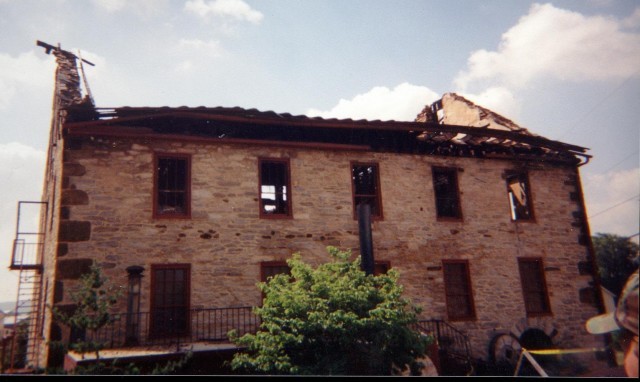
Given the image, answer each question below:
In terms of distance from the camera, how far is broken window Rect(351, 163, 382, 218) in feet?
37.5

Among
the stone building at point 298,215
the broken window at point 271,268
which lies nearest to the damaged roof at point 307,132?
the stone building at point 298,215

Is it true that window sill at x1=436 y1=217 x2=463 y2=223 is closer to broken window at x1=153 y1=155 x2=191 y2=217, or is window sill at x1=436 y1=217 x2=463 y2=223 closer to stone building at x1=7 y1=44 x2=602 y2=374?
stone building at x1=7 y1=44 x2=602 y2=374

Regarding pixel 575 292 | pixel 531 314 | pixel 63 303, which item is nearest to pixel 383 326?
pixel 63 303

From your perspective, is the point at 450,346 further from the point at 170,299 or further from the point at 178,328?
the point at 170,299

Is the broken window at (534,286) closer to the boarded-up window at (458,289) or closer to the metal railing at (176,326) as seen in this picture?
the boarded-up window at (458,289)

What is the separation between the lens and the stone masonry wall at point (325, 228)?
925 centimetres

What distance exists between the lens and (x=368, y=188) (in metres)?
12.0

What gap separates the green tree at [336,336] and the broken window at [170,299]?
3.03 metres

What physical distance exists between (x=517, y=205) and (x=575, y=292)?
321 cm

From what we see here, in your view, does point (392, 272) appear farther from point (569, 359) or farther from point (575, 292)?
point (575, 292)

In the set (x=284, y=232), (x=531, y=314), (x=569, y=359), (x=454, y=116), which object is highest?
(x=454, y=116)

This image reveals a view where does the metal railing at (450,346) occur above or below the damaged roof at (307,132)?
below

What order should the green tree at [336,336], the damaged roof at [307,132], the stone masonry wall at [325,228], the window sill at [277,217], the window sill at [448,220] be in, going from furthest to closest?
the window sill at [448,220] → the window sill at [277,217] → the damaged roof at [307,132] → the stone masonry wall at [325,228] → the green tree at [336,336]

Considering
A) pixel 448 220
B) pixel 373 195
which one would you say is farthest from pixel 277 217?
pixel 448 220
